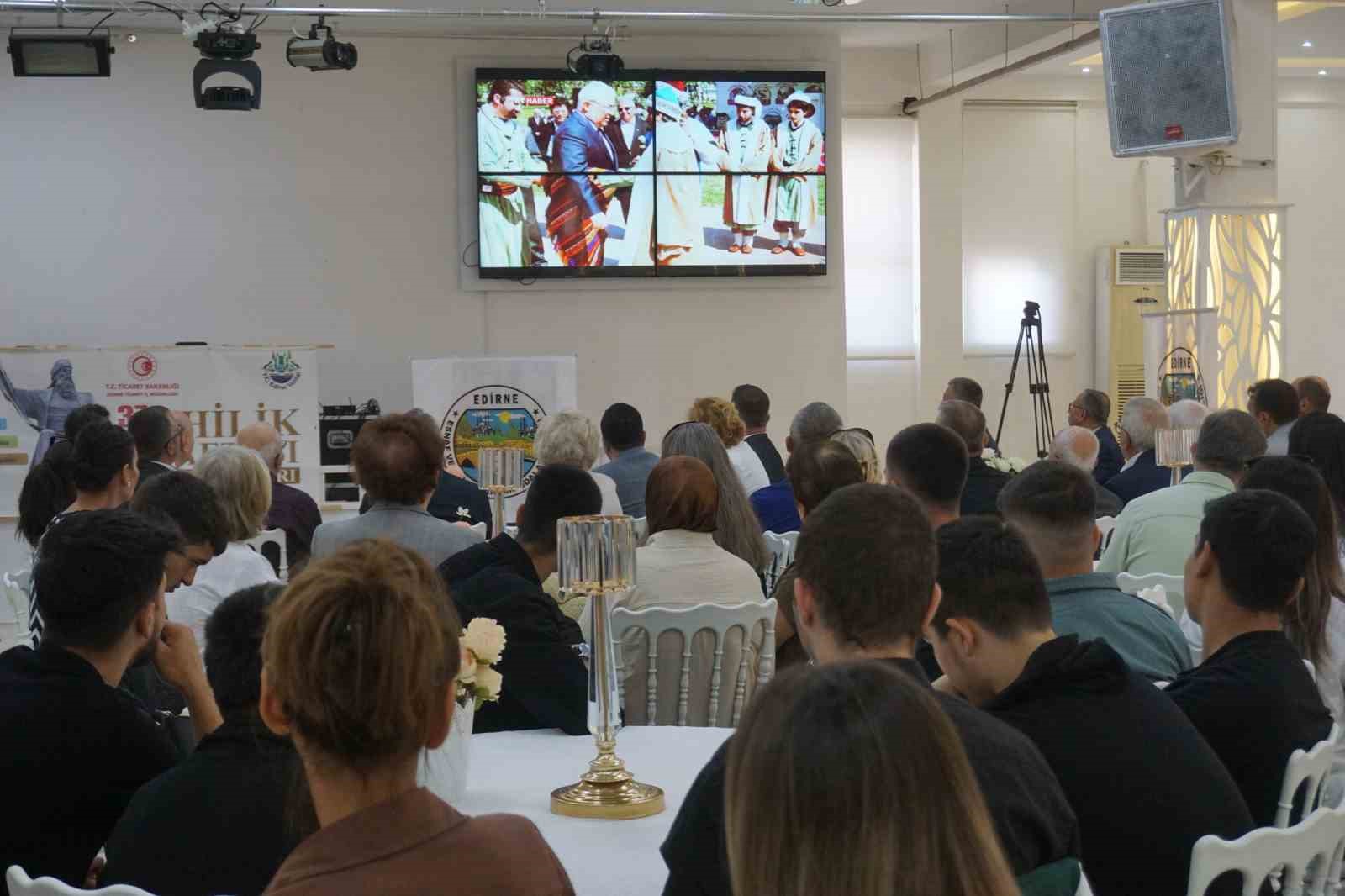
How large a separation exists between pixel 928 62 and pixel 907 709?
12.4 meters

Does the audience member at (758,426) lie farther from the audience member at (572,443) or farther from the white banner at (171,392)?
the white banner at (171,392)

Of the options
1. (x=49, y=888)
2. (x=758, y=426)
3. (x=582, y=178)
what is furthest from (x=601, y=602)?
(x=582, y=178)

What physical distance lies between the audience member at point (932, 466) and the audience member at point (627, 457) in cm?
211

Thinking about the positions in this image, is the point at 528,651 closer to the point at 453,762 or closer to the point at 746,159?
the point at 453,762

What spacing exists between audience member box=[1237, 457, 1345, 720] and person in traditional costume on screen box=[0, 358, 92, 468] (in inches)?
286

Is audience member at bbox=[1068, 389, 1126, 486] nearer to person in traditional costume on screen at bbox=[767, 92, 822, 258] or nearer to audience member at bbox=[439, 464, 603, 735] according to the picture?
person in traditional costume on screen at bbox=[767, 92, 822, 258]

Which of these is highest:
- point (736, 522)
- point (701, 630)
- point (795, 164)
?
point (795, 164)

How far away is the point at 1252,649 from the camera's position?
2.74m

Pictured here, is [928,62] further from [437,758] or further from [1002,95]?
[437,758]

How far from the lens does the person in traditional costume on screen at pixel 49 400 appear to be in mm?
9023

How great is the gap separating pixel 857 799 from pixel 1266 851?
121 cm

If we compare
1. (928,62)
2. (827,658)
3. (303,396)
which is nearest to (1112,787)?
(827,658)

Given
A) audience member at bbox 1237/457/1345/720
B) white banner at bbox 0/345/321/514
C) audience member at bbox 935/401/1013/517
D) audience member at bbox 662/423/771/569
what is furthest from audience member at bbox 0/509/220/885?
white banner at bbox 0/345/321/514

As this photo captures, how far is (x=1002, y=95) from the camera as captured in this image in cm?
1397
